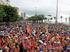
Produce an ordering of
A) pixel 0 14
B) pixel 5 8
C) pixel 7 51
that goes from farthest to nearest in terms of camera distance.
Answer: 1. pixel 5 8
2. pixel 0 14
3. pixel 7 51

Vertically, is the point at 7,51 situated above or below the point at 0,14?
above

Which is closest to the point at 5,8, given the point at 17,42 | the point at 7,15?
the point at 7,15

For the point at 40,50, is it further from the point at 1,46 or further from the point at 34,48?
the point at 1,46

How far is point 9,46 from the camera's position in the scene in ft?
57.3

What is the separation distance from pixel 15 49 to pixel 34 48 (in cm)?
96

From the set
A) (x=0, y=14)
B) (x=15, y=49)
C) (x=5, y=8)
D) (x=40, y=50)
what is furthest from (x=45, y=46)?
(x=5, y=8)

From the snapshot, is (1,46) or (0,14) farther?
(0,14)

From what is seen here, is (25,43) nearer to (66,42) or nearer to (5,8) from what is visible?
(66,42)

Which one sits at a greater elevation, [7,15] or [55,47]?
[55,47]

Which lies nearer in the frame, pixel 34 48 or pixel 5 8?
pixel 34 48

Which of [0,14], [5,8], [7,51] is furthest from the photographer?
[5,8]

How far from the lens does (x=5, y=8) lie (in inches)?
3211

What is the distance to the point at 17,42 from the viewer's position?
18.0 m

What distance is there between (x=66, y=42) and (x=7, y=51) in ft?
10.5
